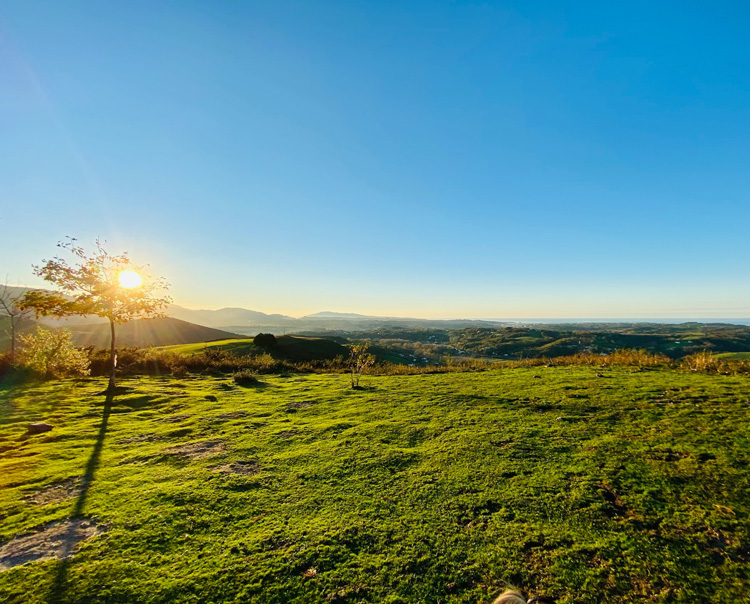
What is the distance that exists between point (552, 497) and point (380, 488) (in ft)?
9.53

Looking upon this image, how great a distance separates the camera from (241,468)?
6719 millimetres

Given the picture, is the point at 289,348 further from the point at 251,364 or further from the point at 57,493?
the point at 57,493

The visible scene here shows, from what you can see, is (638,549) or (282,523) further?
(282,523)

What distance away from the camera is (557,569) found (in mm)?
3748

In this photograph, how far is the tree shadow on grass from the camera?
345cm

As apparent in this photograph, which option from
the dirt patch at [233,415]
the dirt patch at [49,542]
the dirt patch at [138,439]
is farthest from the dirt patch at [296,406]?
the dirt patch at [49,542]

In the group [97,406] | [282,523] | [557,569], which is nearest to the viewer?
[557,569]

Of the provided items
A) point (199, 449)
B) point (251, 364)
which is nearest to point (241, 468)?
point (199, 449)

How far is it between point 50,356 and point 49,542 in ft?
61.7

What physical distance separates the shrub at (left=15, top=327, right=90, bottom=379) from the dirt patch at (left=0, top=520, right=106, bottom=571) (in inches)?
682

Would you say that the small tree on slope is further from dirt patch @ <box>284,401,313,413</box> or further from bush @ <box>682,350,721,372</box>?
bush @ <box>682,350,721,372</box>

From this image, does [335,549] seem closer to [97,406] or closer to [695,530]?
[695,530]

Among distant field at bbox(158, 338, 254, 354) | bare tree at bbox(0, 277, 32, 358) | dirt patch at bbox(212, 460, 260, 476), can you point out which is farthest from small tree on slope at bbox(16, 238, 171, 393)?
distant field at bbox(158, 338, 254, 354)

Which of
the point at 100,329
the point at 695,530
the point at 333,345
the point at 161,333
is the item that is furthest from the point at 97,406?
the point at 100,329
